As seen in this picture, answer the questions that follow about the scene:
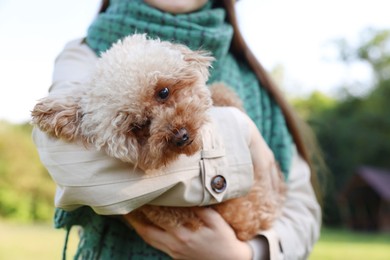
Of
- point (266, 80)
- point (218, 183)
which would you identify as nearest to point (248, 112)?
point (266, 80)

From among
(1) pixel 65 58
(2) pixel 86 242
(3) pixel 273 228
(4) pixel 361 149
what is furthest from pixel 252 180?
(4) pixel 361 149

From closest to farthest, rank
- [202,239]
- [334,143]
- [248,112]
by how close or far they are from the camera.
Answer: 1. [202,239]
2. [248,112]
3. [334,143]

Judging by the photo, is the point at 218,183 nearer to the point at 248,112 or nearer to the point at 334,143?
the point at 248,112

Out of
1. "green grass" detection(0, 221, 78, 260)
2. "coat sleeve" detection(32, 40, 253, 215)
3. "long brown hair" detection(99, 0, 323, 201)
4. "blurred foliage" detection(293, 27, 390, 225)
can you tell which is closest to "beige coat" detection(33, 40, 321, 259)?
"coat sleeve" detection(32, 40, 253, 215)

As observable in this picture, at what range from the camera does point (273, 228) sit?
1815mm

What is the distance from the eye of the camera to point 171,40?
184cm

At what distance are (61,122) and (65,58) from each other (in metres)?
0.51

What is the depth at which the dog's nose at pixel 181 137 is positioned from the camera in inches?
54.3

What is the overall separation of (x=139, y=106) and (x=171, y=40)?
52cm

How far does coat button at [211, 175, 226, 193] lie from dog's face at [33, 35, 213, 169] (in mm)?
177

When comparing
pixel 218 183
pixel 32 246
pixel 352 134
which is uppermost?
pixel 218 183

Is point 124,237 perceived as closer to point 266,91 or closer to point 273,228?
point 273,228

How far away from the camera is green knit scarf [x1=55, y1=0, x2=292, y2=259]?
1.81 m

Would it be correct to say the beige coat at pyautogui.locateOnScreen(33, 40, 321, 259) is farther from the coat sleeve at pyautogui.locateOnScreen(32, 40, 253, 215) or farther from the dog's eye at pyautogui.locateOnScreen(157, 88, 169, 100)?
the dog's eye at pyautogui.locateOnScreen(157, 88, 169, 100)
